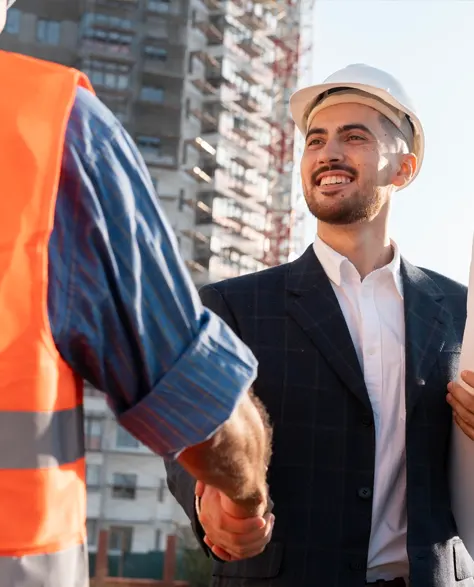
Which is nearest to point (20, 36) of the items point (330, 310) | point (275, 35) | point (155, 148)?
point (155, 148)

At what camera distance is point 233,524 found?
129 centimetres

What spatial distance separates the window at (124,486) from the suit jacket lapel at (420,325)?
3240 centimetres

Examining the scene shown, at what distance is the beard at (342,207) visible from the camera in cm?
237

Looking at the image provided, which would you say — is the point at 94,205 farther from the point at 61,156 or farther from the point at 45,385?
the point at 45,385

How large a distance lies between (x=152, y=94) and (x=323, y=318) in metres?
37.6

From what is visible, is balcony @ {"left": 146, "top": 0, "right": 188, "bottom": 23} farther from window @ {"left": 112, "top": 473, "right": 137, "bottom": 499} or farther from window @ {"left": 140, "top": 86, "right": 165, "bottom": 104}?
window @ {"left": 112, "top": 473, "right": 137, "bottom": 499}

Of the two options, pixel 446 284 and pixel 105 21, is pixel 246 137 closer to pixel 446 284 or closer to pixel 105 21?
pixel 105 21

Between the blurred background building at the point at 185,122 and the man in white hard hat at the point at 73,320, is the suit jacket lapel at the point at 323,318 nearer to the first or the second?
the man in white hard hat at the point at 73,320

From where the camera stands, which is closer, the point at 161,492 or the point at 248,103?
the point at 161,492

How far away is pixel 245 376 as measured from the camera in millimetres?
1022

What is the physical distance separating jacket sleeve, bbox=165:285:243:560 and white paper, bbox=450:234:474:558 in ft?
1.67

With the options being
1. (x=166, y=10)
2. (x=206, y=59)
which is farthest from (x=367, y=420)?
(x=206, y=59)

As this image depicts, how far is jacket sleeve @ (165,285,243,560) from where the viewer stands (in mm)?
1925

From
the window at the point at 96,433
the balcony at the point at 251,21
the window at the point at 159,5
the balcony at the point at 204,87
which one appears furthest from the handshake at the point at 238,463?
the balcony at the point at 251,21
